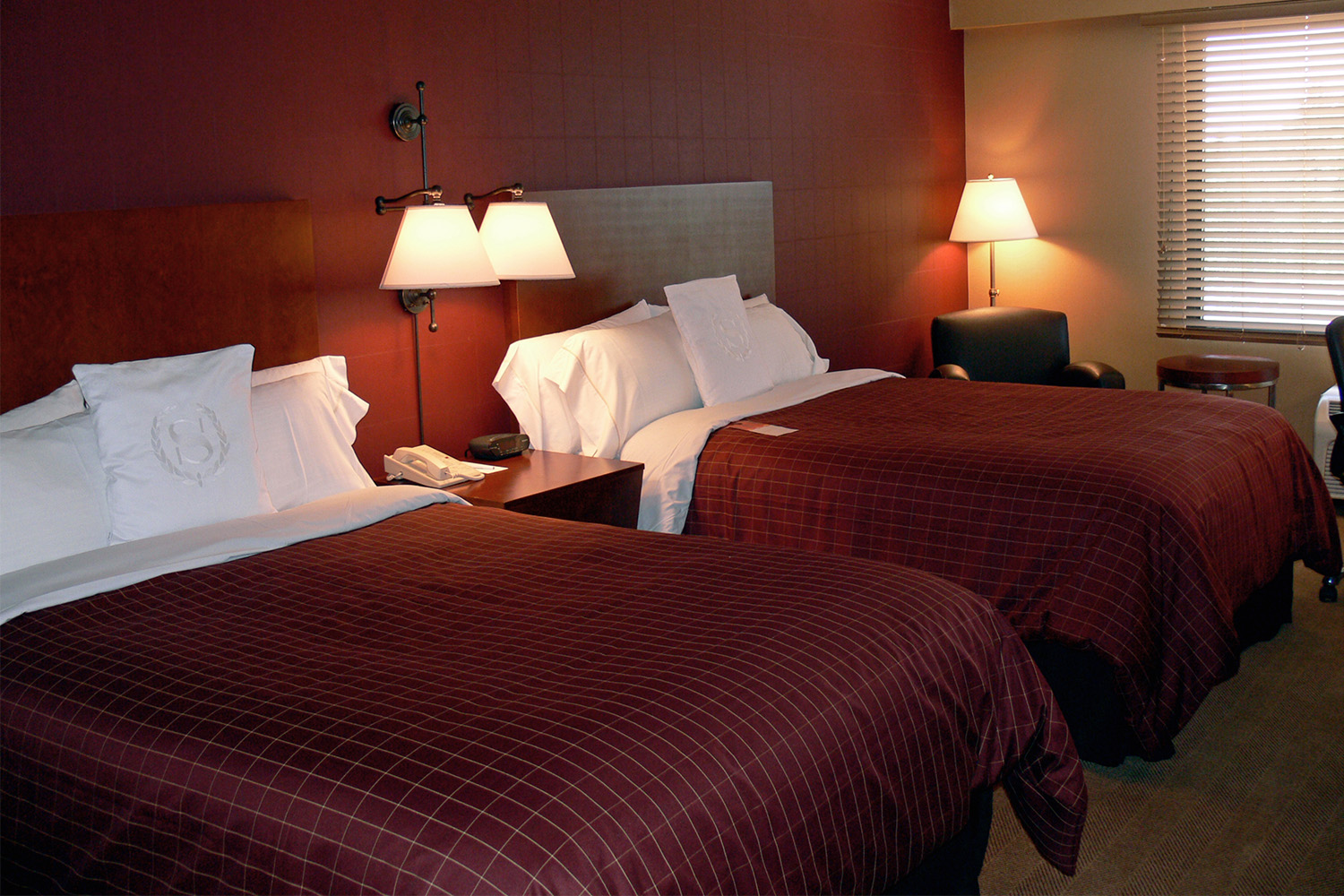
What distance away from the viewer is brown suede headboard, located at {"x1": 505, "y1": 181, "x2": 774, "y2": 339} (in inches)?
156

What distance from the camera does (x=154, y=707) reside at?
1.78 m

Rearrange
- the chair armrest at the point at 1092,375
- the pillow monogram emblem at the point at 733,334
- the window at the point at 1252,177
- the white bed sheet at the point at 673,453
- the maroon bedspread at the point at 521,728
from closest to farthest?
1. the maroon bedspread at the point at 521,728
2. the white bed sheet at the point at 673,453
3. the pillow monogram emblem at the point at 733,334
4. the chair armrest at the point at 1092,375
5. the window at the point at 1252,177

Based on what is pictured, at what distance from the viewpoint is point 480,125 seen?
3768mm

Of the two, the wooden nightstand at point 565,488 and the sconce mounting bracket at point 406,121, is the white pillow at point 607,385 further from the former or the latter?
the sconce mounting bracket at point 406,121

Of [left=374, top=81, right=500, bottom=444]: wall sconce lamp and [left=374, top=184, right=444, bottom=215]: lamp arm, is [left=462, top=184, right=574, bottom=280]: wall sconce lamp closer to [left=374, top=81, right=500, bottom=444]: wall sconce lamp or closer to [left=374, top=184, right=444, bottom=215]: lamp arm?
[left=374, top=184, right=444, bottom=215]: lamp arm

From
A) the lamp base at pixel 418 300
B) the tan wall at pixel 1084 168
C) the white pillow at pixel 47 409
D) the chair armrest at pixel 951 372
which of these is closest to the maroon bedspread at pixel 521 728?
the white pillow at pixel 47 409

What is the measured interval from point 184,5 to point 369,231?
31.5 inches

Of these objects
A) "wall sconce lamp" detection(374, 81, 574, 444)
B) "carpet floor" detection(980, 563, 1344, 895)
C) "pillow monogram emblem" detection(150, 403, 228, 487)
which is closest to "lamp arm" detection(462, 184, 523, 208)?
"wall sconce lamp" detection(374, 81, 574, 444)

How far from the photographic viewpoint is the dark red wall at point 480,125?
9.29 feet

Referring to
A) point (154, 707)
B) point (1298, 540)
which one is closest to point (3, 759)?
point (154, 707)

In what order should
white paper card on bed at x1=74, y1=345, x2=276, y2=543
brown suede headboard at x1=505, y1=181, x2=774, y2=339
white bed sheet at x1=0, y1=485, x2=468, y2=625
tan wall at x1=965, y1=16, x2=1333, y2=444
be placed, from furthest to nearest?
tan wall at x1=965, y1=16, x2=1333, y2=444
brown suede headboard at x1=505, y1=181, x2=774, y2=339
white paper card on bed at x1=74, y1=345, x2=276, y2=543
white bed sheet at x1=0, y1=485, x2=468, y2=625

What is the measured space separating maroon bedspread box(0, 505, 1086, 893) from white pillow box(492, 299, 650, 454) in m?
1.39

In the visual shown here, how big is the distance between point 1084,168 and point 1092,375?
141 centimetres

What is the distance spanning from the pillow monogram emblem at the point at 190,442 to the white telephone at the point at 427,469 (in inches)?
27.5
